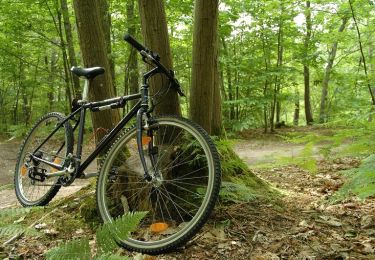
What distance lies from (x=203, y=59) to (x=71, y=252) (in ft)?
7.90

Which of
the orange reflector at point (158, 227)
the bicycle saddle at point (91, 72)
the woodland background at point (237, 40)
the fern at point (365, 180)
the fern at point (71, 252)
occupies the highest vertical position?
the woodland background at point (237, 40)

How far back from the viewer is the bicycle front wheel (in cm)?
266

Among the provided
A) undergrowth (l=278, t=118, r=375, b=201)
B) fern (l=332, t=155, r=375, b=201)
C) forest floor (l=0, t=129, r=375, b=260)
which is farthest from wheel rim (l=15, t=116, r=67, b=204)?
fern (l=332, t=155, r=375, b=201)

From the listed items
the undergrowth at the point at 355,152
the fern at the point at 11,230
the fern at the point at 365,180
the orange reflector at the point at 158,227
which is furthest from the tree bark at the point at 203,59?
the fern at the point at 11,230

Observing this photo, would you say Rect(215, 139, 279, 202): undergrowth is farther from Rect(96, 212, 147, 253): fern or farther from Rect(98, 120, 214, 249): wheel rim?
Rect(96, 212, 147, 253): fern

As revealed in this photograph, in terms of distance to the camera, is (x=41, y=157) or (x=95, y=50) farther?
(x=41, y=157)

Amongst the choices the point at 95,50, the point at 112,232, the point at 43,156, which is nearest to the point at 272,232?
the point at 112,232

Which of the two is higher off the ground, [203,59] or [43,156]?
[203,59]

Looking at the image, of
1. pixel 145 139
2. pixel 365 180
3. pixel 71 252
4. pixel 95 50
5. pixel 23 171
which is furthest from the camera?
pixel 23 171

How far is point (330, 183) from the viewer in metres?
4.73

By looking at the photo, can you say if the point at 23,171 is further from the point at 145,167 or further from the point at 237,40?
the point at 237,40

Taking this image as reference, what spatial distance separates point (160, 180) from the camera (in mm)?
2785

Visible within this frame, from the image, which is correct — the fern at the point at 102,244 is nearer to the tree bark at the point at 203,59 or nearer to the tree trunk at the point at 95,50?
the tree bark at the point at 203,59

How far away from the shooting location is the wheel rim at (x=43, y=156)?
3.85 m
